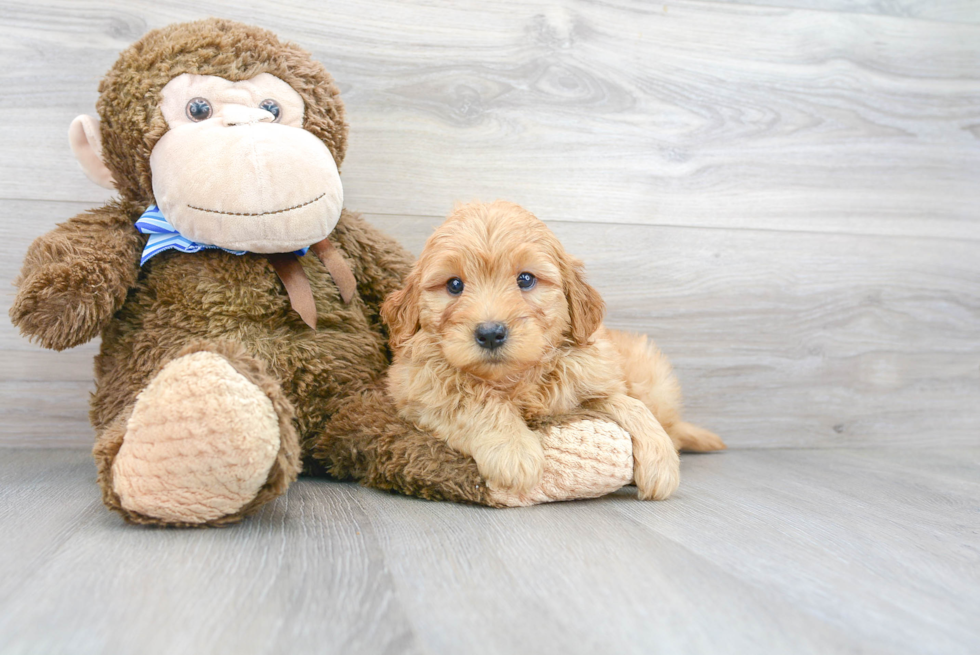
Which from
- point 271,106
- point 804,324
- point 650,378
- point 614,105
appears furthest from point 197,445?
point 804,324

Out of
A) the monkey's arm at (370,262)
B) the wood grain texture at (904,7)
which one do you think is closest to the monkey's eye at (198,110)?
the monkey's arm at (370,262)

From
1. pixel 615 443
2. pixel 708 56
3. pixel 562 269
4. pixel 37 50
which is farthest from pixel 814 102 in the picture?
pixel 37 50

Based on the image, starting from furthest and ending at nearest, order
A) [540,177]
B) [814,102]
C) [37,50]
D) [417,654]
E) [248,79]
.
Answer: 1. [814,102]
2. [540,177]
3. [37,50]
4. [248,79]
5. [417,654]

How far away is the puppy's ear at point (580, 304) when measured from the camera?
136 centimetres

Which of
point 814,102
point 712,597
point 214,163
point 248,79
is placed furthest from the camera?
point 814,102

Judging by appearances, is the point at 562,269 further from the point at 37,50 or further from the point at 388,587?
the point at 37,50

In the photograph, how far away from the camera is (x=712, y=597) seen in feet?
3.03

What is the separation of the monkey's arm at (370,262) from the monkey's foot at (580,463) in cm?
52

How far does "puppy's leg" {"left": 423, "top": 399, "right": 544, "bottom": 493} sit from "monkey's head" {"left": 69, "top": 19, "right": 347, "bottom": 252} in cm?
46

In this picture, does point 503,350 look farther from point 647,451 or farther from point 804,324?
point 804,324

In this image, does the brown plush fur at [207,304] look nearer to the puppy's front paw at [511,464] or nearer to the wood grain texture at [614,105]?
the puppy's front paw at [511,464]

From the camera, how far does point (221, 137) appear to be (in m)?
1.31

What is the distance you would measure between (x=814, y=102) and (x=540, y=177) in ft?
2.77

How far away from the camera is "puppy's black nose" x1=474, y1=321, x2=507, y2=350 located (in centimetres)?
120
